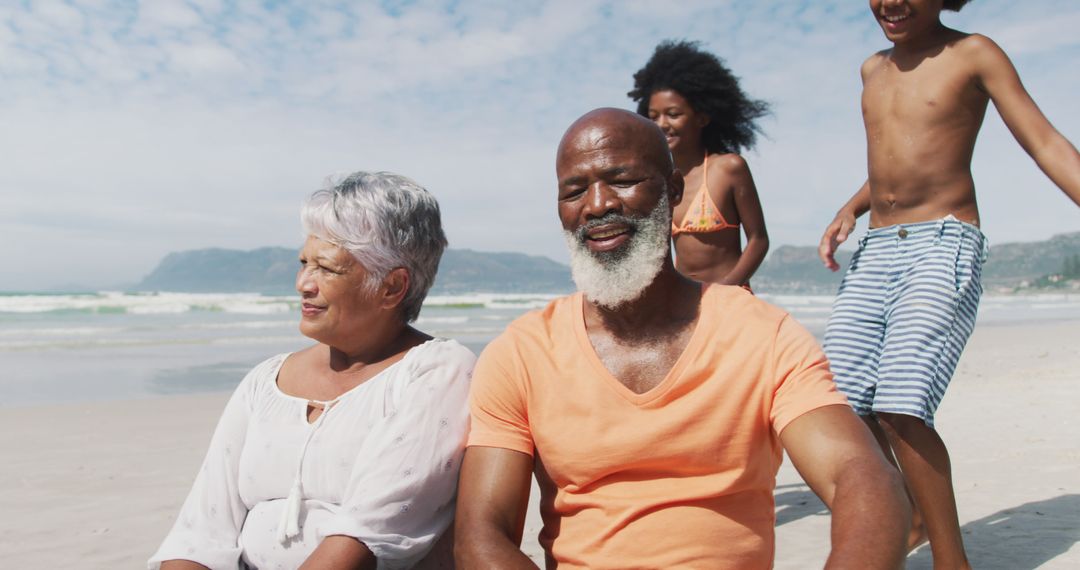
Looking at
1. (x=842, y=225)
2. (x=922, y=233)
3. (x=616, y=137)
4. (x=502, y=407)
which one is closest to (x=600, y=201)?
(x=616, y=137)

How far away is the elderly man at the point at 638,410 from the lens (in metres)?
2.01

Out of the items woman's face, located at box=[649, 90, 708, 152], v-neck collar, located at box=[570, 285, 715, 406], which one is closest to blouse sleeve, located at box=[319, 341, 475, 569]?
v-neck collar, located at box=[570, 285, 715, 406]

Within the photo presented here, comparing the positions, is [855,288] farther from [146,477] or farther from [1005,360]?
[1005,360]

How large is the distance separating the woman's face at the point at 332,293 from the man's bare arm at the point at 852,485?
1268mm

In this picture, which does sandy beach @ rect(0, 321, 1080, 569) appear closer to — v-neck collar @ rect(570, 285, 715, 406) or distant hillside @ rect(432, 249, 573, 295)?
v-neck collar @ rect(570, 285, 715, 406)

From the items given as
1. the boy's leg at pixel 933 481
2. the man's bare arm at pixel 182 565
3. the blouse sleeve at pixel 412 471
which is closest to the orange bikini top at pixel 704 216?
the boy's leg at pixel 933 481

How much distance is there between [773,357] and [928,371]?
1.16 m

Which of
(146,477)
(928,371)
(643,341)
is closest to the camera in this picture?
(643,341)

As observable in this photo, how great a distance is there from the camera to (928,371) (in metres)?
2.90

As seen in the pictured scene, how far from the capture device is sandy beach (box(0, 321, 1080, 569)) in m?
3.95

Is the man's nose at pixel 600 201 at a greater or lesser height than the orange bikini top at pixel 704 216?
lesser

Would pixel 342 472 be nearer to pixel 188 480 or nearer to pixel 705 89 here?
pixel 705 89

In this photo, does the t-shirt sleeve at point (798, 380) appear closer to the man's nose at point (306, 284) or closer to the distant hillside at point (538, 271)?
the man's nose at point (306, 284)

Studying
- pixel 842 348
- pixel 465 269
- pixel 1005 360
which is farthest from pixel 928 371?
pixel 465 269
